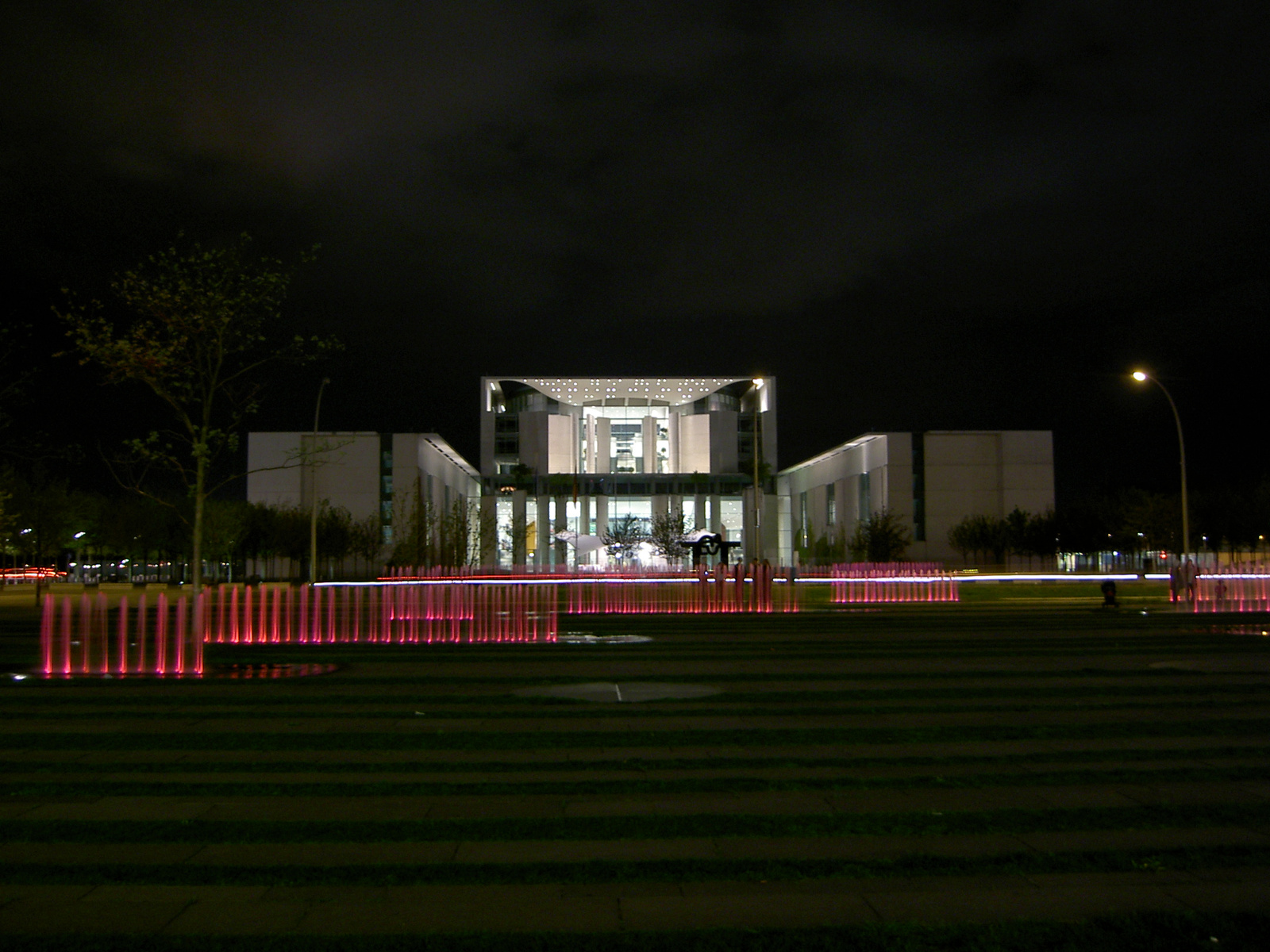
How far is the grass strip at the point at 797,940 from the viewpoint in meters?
4.66

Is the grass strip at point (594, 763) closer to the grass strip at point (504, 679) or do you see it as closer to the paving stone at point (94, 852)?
the paving stone at point (94, 852)

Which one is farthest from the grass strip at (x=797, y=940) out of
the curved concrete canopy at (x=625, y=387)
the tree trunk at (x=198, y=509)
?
the curved concrete canopy at (x=625, y=387)

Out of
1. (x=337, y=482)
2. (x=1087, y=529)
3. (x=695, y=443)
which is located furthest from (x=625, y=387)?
(x=1087, y=529)

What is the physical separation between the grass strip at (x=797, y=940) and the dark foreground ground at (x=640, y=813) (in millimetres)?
19

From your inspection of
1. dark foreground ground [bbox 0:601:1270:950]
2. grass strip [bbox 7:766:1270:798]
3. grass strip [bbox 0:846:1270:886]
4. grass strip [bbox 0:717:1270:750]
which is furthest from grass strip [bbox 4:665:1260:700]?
grass strip [bbox 0:846:1270:886]

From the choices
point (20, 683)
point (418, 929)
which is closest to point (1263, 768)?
point (418, 929)

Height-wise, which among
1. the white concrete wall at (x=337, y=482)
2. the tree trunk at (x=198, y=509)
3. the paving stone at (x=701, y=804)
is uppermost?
the white concrete wall at (x=337, y=482)

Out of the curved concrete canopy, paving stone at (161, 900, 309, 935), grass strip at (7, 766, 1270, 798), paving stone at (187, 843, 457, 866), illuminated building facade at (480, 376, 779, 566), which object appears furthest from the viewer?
the curved concrete canopy

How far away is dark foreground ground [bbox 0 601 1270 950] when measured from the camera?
197 inches

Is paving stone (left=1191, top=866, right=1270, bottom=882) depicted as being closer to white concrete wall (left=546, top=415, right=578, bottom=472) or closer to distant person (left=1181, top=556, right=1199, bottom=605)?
distant person (left=1181, top=556, right=1199, bottom=605)

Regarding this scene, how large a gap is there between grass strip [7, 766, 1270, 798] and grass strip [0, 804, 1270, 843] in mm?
736

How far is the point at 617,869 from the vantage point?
5781 millimetres

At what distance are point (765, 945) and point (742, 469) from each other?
364 feet

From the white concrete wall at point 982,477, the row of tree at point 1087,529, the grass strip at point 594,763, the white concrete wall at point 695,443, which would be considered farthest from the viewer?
the white concrete wall at point 695,443
